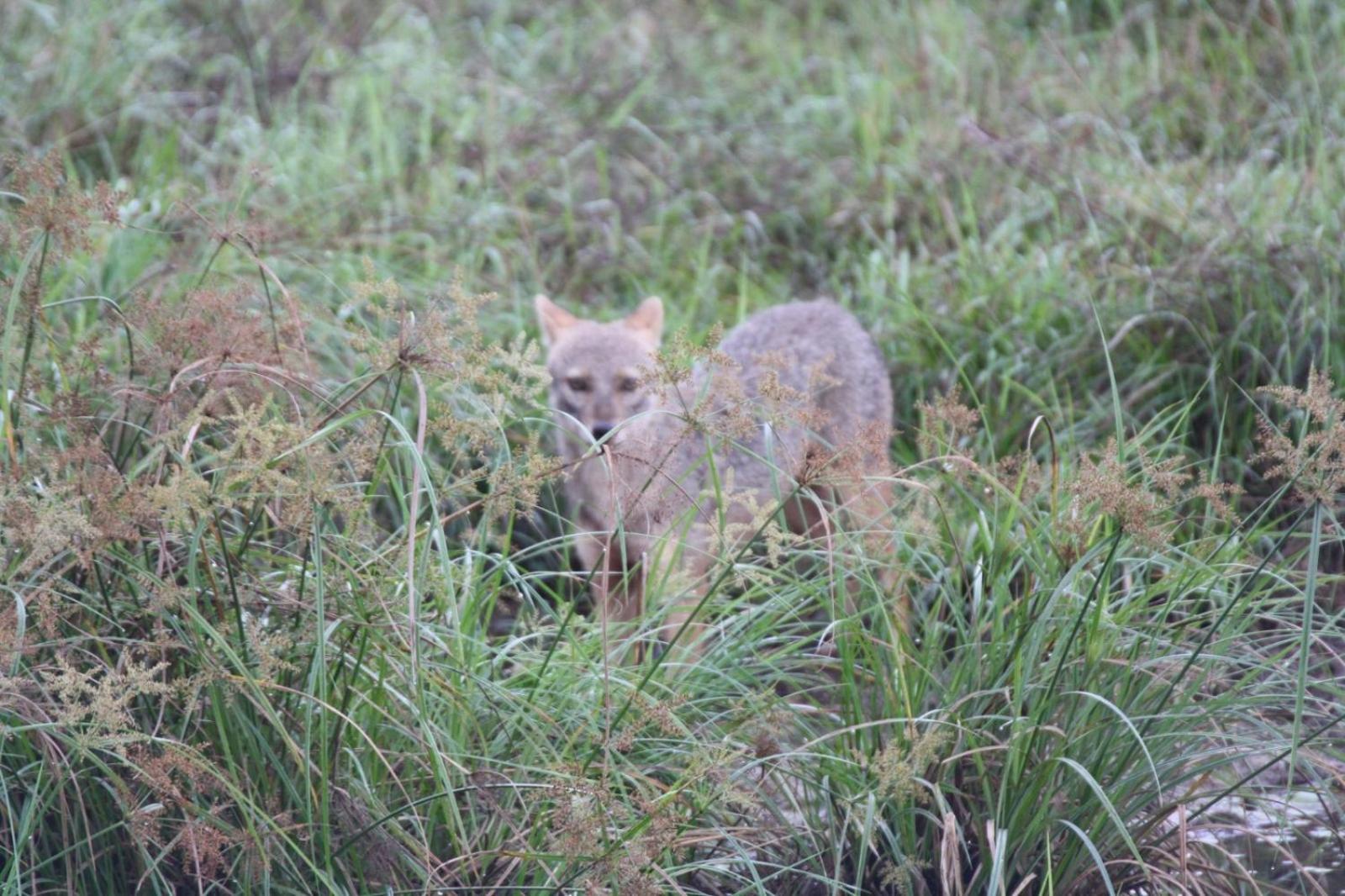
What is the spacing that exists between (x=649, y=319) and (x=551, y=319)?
13.8 inches

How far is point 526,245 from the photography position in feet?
21.1

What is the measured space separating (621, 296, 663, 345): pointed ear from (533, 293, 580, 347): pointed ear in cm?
20

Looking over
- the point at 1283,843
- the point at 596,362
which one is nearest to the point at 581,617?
the point at 596,362

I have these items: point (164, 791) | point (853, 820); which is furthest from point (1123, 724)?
point (164, 791)

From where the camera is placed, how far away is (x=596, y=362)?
5211 millimetres

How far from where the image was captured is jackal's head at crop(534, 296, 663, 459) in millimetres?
5125

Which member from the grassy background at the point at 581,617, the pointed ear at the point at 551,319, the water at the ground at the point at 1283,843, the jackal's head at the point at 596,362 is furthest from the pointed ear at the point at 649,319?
the water at the ground at the point at 1283,843

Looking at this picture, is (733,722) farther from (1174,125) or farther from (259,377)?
(1174,125)

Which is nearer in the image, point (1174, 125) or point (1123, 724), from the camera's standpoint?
point (1123, 724)

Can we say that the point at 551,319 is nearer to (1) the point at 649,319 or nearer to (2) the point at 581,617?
(1) the point at 649,319

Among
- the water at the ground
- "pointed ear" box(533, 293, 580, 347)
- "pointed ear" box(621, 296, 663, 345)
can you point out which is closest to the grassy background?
the water at the ground

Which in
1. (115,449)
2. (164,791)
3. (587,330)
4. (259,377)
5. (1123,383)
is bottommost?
(1123,383)

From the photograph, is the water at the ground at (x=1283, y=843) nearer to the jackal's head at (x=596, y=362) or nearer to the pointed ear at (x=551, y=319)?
the jackal's head at (x=596, y=362)

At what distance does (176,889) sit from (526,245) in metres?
4.05
